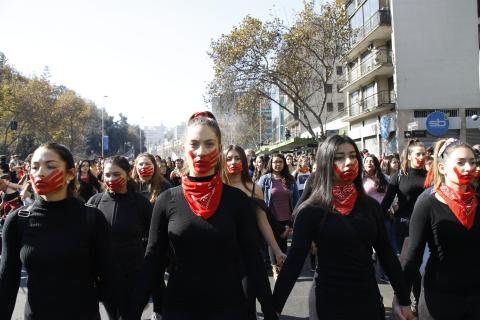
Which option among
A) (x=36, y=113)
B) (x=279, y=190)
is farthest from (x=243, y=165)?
(x=36, y=113)

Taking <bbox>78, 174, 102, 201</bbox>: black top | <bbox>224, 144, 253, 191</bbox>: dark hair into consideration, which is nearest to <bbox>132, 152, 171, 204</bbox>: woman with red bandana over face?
<bbox>224, 144, 253, 191</bbox>: dark hair

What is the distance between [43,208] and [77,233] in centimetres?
28

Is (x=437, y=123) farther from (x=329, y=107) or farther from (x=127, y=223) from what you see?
(x=329, y=107)

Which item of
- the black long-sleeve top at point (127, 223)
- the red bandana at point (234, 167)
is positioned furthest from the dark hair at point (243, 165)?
the black long-sleeve top at point (127, 223)

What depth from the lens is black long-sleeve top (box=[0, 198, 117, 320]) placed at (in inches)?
108

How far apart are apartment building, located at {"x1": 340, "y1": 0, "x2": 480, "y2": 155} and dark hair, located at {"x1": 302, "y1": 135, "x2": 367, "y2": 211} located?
25154 millimetres

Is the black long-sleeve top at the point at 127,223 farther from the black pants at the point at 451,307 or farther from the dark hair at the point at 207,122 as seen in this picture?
the black pants at the point at 451,307

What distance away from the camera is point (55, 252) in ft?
9.05

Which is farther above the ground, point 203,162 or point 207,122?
point 207,122

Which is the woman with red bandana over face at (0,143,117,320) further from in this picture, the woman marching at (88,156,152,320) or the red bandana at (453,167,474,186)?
the red bandana at (453,167,474,186)

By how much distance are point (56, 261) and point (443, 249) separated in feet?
7.93

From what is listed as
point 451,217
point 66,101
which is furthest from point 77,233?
point 66,101

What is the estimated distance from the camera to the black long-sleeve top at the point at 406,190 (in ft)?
20.9

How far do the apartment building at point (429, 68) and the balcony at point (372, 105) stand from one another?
15cm
